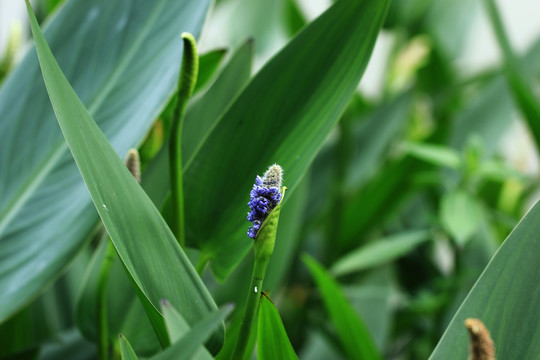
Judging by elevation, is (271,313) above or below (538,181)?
above

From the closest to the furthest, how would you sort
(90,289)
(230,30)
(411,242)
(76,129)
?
(76,129), (90,289), (411,242), (230,30)

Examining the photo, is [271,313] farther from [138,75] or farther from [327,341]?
[327,341]

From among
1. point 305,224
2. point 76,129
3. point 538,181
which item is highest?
point 76,129

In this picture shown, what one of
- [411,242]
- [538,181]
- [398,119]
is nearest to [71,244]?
[411,242]

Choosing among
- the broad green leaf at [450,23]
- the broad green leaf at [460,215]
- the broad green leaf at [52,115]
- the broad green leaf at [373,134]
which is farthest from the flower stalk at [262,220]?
the broad green leaf at [450,23]

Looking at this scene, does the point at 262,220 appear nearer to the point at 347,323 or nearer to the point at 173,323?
the point at 173,323

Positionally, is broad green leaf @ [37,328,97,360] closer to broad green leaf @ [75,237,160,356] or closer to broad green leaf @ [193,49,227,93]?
broad green leaf @ [75,237,160,356]
